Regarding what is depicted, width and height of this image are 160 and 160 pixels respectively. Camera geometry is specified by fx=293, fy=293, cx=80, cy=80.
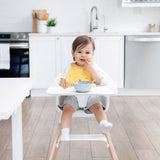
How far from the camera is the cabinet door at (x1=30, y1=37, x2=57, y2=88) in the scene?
4238 mm

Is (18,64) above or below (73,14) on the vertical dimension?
below

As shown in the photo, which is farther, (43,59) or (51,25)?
(51,25)

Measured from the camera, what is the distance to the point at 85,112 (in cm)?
195

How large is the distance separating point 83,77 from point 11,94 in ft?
3.68

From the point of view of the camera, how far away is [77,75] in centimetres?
213

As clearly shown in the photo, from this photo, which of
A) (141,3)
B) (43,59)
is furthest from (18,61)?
(141,3)

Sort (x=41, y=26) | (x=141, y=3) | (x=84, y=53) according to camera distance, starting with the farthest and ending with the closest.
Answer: (x=141, y=3) < (x=41, y=26) < (x=84, y=53)

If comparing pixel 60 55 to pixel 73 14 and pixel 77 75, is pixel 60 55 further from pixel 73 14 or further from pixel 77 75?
pixel 77 75

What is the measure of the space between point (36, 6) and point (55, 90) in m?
3.43

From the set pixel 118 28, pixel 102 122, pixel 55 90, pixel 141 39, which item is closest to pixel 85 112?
pixel 102 122

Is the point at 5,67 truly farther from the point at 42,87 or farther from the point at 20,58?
the point at 42,87

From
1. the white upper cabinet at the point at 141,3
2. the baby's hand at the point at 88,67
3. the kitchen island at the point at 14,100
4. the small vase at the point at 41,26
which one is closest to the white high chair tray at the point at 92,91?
the kitchen island at the point at 14,100

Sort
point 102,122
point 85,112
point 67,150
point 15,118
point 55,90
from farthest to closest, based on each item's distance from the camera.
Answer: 1. point 67,150
2. point 85,112
3. point 102,122
4. point 55,90
5. point 15,118

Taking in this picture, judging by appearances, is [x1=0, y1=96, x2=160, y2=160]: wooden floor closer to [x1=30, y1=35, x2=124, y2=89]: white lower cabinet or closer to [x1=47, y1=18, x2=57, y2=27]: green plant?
[x1=30, y1=35, x2=124, y2=89]: white lower cabinet
